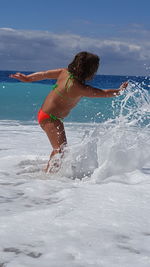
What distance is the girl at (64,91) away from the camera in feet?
13.3

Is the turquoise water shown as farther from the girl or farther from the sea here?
the sea

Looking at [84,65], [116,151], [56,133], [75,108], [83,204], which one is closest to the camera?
[83,204]

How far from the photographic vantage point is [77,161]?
14.4 feet

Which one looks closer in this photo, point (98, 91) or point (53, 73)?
point (98, 91)

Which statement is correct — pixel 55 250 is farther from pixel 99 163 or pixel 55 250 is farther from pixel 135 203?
pixel 99 163

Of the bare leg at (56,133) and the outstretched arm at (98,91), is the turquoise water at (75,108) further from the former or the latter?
the bare leg at (56,133)

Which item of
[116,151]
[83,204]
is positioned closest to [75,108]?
[116,151]

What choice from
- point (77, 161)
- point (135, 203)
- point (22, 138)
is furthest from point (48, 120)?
point (22, 138)

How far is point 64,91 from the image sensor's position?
166 inches

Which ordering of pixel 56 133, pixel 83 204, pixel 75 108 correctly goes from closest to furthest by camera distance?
pixel 83 204 → pixel 56 133 → pixel 75 108

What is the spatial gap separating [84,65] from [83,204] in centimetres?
145

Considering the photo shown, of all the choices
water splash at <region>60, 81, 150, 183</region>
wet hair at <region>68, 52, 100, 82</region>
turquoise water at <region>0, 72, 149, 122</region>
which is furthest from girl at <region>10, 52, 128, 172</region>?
turquoise water at <region>0, 72, 149, 122</region>

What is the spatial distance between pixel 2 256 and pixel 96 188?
1665 mm

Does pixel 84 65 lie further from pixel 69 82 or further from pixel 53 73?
pixel 53 73
